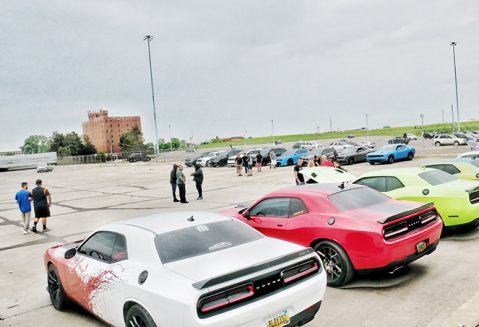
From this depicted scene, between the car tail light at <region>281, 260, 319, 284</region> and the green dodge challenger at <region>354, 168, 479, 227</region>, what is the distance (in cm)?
470

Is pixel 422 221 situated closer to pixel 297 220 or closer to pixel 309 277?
pixel 297 220

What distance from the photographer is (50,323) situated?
548 centimetres

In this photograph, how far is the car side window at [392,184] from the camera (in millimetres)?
8633

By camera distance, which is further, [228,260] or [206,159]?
[206,159]

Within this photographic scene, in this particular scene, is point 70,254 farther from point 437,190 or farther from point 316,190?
point 437,190

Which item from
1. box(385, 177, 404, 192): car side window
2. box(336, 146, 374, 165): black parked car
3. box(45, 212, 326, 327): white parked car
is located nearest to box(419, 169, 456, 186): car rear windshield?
box(385, 177, 404, 192): car side window

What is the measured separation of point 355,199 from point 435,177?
3151mm

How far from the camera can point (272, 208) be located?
22.8 ft

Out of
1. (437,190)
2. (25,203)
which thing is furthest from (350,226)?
(25,203)

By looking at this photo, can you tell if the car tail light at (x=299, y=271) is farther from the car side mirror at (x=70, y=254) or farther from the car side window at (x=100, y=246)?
the car side mirror at (x=70, y=254)

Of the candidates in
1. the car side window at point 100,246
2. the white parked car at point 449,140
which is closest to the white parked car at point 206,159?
the white parked car at point 449,140

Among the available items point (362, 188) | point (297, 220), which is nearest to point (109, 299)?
point (297, 220)

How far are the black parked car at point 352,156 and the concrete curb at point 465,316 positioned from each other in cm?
2680

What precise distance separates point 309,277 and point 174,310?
1499 mm
